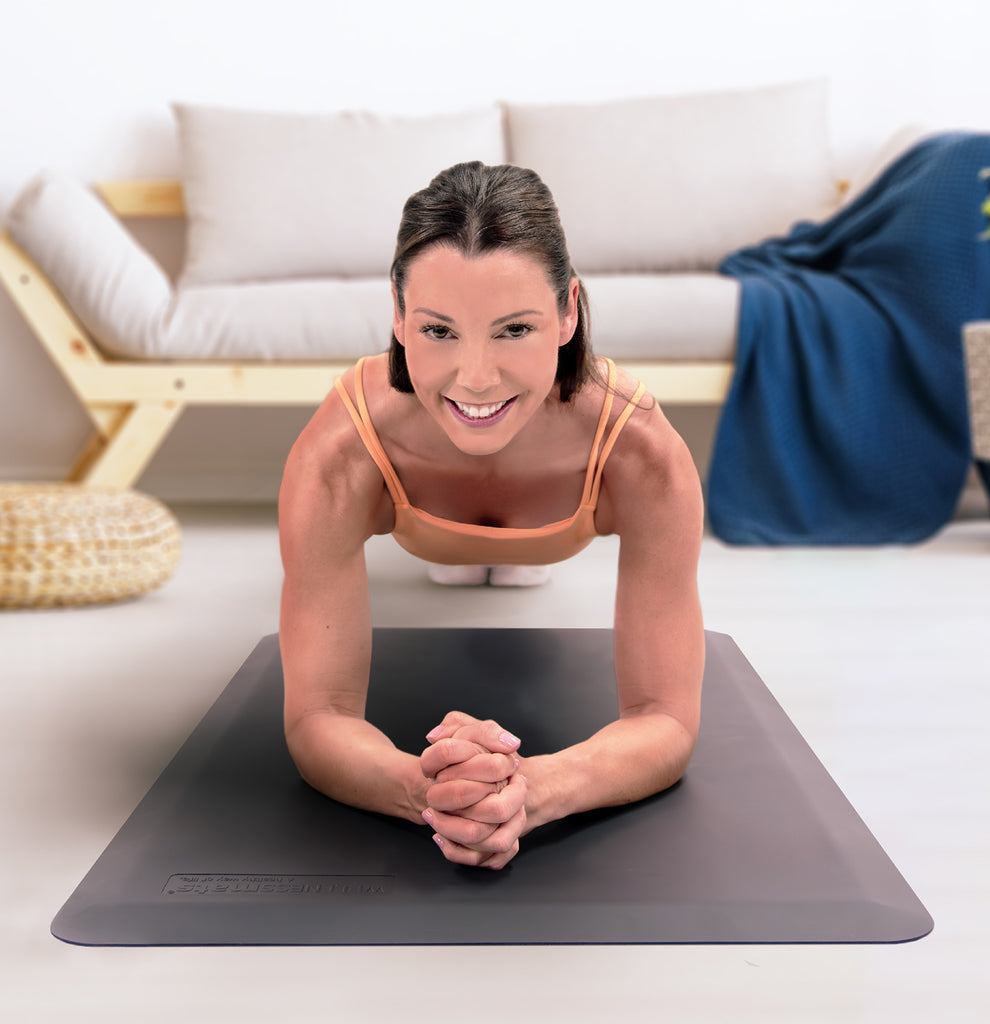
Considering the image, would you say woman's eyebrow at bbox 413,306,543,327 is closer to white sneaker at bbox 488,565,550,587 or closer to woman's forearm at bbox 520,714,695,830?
woman's forearm at bbox 520,714,695,830

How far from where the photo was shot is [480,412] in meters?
0.90

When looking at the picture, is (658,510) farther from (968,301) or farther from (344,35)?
(344,35)

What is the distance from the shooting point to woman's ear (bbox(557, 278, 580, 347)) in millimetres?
941

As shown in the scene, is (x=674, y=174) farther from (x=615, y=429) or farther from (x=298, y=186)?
(x=615, y=429)

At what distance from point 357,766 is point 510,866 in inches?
6.5

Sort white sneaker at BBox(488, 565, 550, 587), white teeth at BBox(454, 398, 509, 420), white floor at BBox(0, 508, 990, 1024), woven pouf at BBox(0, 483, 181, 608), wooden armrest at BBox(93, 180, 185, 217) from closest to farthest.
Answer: white floor at BBox(0, 508, 990, 1024) → white teeth at BBox(454, 398, 509, 420) → woven pouf at BBox(0, 483, 181, 608) → white sneaker at BBox(488, 565, 550, 587) → wooden armrest at BBox(93, 180, 185, 217)

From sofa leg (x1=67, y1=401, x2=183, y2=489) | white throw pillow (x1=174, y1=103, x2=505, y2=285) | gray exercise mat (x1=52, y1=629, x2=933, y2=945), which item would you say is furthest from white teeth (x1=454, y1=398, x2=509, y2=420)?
white throw pillow (x1=174, y1=103, x2=505, y2=285)

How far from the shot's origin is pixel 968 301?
226cm

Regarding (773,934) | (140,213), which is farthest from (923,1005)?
(140,213)

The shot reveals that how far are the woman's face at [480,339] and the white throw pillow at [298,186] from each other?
1807mm

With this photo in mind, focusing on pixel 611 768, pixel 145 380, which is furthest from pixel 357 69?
pixel 611 768

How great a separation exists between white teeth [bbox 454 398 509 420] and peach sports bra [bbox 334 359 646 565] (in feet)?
0.52

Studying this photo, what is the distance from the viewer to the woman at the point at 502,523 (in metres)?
0.95

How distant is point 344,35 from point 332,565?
2.32 meters
